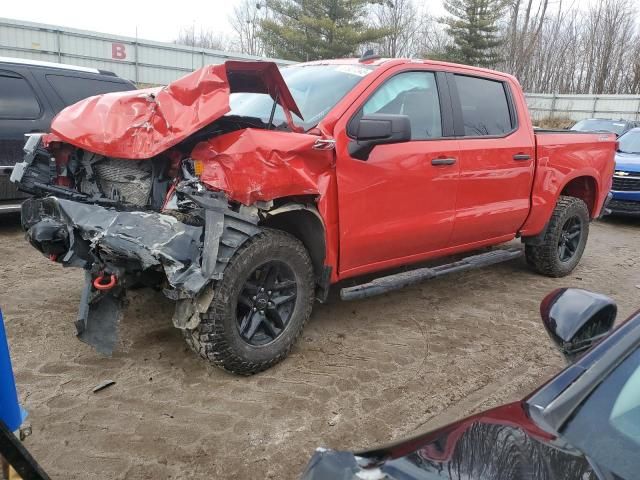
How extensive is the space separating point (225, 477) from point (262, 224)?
151cm

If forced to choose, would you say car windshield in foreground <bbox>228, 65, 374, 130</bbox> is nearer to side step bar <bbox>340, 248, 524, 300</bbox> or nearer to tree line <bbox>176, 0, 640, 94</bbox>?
side step bar <bbox>340, 248, 524, 300</bbox>

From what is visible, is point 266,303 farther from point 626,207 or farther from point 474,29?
point 474,29

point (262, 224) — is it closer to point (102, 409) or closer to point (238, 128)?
point (238, 128)

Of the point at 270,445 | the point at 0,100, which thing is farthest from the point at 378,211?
the point at 0,100

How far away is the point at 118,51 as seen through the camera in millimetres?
19500

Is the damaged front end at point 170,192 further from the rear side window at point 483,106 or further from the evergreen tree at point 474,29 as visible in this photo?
the evergreen tree at point 474,29

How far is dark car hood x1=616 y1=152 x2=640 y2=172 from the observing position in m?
9.41

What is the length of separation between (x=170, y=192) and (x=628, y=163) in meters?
9.19

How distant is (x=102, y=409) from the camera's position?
289cm

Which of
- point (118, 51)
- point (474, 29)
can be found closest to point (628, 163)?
point (118, 51)

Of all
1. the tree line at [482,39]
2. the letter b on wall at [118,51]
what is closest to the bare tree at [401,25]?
the tree line at [482,39]

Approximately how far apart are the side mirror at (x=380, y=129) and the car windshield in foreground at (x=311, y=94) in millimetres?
300

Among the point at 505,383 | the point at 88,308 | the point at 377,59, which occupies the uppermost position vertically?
the point at 377,59

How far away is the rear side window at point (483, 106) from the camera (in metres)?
4.45
